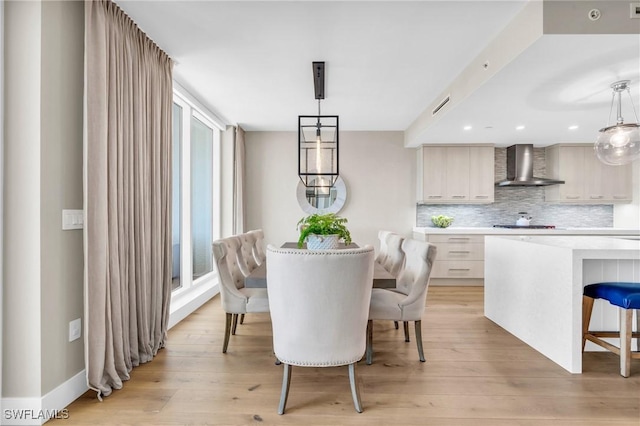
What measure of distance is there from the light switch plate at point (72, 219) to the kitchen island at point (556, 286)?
3.24 meters

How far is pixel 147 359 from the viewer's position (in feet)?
8.80

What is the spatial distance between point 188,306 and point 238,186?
220 centimetres

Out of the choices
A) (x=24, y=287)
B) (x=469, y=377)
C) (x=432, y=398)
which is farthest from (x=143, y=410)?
(x=469, y=377)

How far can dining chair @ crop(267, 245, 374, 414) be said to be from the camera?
1.87 metres

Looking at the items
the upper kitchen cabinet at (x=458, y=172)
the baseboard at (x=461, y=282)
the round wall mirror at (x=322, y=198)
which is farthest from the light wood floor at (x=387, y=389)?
the round wall mirror at (x=322, y=198)

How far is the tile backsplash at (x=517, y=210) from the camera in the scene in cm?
597

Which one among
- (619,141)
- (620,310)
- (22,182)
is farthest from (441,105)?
(22,182)

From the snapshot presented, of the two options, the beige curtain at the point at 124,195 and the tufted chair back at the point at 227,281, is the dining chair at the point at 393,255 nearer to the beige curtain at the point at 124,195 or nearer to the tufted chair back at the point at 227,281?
the tufted chair back at the point at 227,281

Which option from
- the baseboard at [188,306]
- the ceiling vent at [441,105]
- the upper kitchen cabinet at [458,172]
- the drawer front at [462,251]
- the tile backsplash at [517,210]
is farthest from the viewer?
the tile backsplash at [517,210]

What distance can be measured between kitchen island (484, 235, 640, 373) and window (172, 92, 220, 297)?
11.5 feet

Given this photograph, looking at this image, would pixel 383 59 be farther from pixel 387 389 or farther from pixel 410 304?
pixel 387 389

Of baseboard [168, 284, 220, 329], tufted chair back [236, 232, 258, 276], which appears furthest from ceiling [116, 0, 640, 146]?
baseboard [168, 284, 220, 329]

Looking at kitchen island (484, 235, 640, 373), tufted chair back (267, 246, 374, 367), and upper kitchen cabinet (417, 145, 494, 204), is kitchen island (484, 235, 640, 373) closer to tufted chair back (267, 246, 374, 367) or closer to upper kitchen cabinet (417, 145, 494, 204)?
tufted chair back (267, 246, 374, 367)

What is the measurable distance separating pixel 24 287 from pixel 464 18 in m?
3.16
